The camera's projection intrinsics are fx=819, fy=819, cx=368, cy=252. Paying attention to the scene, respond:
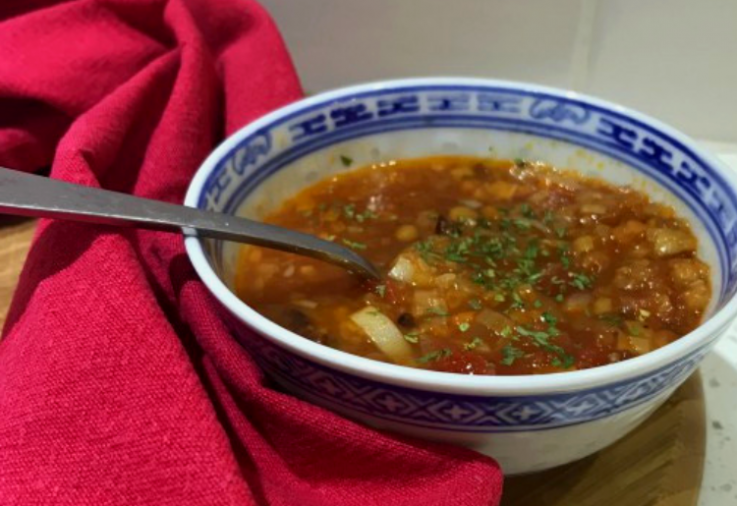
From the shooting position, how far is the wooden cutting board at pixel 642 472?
1056 millimetres

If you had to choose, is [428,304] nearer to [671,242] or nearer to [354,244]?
[354,244]

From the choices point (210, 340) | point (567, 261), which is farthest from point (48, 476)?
Answer: point (567, 261)

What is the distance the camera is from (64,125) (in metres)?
1.57

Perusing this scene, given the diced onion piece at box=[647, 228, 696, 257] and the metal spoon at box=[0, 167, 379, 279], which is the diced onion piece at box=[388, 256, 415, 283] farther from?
the diced onion piece at box=[647, 228, 696, 257]

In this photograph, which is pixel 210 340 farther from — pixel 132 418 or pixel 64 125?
pixel 64 125

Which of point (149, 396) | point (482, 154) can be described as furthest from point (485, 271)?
point (149, 396)

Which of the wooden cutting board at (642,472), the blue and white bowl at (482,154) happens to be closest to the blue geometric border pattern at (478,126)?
the blue and white bowl at (482,154)

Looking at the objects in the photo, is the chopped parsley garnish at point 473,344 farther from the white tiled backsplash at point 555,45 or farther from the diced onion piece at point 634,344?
the white tiled backsplash at point 555,45

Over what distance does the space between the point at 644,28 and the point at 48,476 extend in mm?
1440

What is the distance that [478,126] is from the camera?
1.47 meters

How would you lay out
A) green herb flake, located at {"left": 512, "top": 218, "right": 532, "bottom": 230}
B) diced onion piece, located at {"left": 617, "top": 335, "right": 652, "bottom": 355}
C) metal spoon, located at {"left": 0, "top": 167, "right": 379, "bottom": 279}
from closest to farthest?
metal spoon, located at {"left": 0, "top": 167, "right": 379, "bottom": 279}, diced onion piece, located at {"left": 617, "top": 335, "right": 652, "bottom": 355}, green herb flake, located at {"left": 512, "top": 218, "right": 532, "bottom": 230}

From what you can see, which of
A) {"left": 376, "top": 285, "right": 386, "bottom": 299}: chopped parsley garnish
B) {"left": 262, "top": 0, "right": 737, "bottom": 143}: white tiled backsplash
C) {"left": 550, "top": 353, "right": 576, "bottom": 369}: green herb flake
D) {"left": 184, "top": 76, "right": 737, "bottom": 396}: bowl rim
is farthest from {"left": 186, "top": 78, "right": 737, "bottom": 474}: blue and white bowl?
{"left": 262, "top": 0, "right": 737, "bottom": 143}: white tiled backsplash

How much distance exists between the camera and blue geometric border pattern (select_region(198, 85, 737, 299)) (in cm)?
122

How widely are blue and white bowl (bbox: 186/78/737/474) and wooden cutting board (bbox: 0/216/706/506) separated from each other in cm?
5
